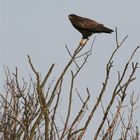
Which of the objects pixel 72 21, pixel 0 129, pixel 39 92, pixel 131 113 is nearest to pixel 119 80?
pixel 39 92

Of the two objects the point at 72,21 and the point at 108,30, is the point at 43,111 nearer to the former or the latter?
the point at 108,30

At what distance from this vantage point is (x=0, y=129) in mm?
6438

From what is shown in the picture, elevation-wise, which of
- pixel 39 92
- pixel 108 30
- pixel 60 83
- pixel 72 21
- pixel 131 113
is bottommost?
pixel 39 92

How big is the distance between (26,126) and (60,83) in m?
0.39

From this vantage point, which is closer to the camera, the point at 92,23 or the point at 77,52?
the point at 77,52

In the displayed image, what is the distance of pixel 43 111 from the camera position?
91.4 inches

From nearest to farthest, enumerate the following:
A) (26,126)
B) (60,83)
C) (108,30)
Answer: (26,126), (60,83), (108,30)

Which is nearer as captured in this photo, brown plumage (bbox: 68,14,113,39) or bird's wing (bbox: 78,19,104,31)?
brown plumage (bbox: 68,14,113,39)

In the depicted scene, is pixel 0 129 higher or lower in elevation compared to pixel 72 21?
lower

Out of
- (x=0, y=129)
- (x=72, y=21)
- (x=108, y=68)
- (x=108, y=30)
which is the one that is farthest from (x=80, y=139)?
(x=72, y=21)

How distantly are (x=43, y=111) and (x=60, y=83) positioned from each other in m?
0.45

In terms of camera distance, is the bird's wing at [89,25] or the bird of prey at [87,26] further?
the bird's wing at [89,25]

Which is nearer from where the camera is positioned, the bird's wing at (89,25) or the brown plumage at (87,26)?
the brown plumage at (87,26)

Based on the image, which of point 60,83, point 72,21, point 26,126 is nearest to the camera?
point 26,126
